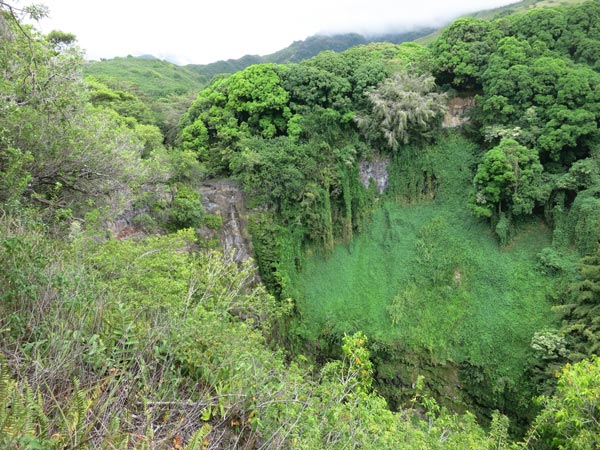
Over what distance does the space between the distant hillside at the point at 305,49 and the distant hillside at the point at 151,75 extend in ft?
20.7

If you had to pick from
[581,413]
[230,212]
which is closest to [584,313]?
[581,413]

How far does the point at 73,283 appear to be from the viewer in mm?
3559

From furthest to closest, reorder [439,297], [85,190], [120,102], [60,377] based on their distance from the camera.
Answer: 1. [120,102]
2. [439,297]
3. [85,190]
4. [60,377]

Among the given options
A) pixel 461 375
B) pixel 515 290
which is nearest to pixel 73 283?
pixel 461 375

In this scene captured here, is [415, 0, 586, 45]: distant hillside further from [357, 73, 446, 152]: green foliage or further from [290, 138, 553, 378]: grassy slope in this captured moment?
[290, 138, 553, 378]: grassy slope

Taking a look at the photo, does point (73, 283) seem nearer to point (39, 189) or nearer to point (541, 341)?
point (39, 189)

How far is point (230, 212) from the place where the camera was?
1418 cm

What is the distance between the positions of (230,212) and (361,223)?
617cm

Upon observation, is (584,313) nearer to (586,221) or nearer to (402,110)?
(586,221)

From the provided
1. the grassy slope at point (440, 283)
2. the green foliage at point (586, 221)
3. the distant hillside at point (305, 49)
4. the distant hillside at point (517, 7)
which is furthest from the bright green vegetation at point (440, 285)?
the distant hillside at point (305, 49)

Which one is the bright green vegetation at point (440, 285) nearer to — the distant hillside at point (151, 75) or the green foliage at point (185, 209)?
the green foliage at point (185, 209)

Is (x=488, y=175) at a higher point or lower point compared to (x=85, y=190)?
lower

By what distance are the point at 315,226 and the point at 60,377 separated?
12699 mm

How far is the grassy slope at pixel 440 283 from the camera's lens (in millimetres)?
12344
